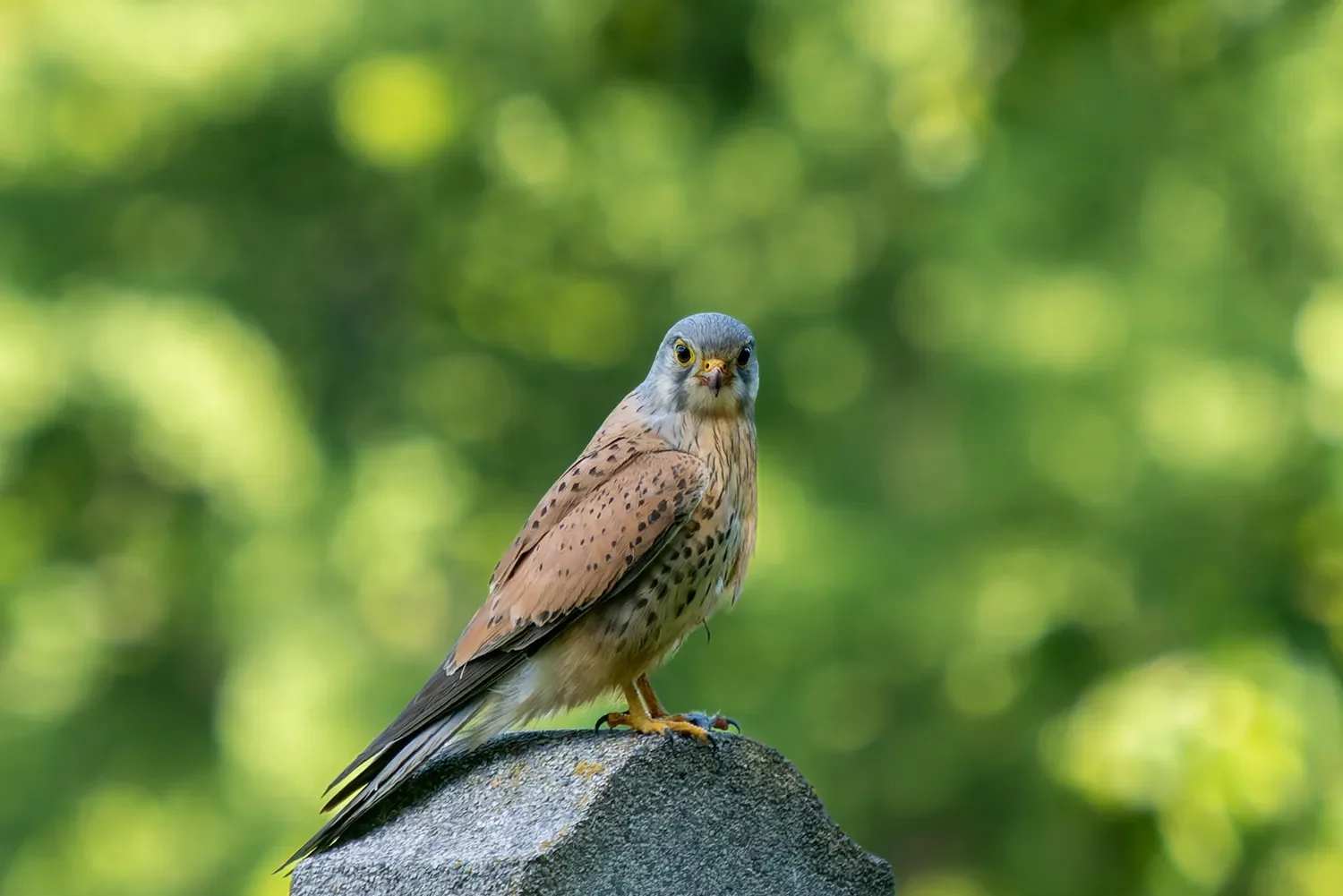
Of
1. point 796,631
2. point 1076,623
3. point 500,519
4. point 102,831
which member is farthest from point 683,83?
point 102,831

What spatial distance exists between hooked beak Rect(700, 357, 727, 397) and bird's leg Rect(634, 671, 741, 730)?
0.51m

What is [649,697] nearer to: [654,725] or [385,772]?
[654,725]

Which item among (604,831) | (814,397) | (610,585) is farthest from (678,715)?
(814,397)

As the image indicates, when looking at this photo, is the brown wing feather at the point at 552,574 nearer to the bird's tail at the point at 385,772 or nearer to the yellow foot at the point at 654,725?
the bird's tail at the point at 385,772

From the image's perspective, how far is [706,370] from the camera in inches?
109

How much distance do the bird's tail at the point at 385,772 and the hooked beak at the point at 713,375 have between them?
2.20 ft

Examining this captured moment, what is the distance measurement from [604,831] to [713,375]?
0.97 m

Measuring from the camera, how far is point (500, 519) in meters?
7.87

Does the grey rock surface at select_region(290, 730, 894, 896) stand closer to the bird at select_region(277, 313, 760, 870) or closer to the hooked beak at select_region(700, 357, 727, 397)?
the bird at select_region(277, 313, 760, 870)

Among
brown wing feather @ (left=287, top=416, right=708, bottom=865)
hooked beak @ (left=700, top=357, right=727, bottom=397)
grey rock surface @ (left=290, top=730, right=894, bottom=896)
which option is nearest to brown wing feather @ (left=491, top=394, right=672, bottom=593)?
brown wing feather @ (left=287, top=416, right=708, bottom=865)

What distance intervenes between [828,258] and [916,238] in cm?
47

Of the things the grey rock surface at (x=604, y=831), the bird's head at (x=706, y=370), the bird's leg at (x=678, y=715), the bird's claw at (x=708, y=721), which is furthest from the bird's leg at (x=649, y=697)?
the bird's head at (x=706, y=370)

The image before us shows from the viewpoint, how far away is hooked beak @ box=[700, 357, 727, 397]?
2.77m

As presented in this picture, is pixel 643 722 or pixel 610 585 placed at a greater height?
pixel 610 585
